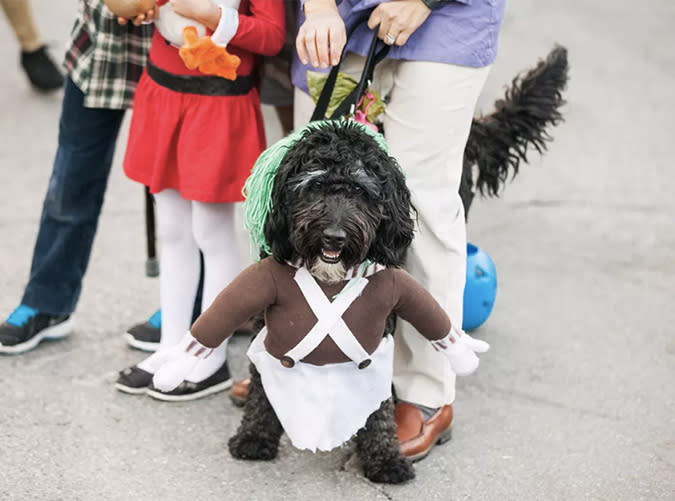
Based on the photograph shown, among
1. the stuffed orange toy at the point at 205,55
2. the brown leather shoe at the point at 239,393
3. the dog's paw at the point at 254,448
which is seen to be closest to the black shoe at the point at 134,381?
the brown leather shoe at the point at 239,393

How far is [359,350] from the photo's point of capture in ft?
8.29

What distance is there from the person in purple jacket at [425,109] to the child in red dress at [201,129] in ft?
0.52

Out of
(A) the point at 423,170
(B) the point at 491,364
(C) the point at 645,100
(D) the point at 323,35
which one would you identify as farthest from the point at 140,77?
(C) the point at 645,100

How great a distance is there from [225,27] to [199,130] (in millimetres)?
343

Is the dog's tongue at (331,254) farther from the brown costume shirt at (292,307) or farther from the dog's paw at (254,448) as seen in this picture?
the dog's paw at (254,448)

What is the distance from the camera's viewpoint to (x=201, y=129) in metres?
2.83

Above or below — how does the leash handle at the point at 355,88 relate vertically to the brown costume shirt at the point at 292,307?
above

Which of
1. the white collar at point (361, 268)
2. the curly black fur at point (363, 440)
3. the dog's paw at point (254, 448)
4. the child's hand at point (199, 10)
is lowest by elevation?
the dog's paw at point (254, 448)

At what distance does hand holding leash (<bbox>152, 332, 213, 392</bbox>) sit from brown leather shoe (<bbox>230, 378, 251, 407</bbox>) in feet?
1.73

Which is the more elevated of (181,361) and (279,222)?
(279,222)

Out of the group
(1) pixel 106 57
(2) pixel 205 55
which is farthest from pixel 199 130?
(1) pixel 106 57

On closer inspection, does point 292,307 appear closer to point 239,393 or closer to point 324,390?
point 324,390

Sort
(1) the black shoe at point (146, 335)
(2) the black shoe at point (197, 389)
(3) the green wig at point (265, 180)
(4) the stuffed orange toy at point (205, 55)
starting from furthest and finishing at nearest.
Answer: (1) the black shoe at point (146, 335) → (2) the black shoe at point (197, 389) → (4) the stuffed orange toy at point (205, 55) → (3) the green wig at point (265, 180)

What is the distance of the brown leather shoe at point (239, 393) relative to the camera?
3066 mm
